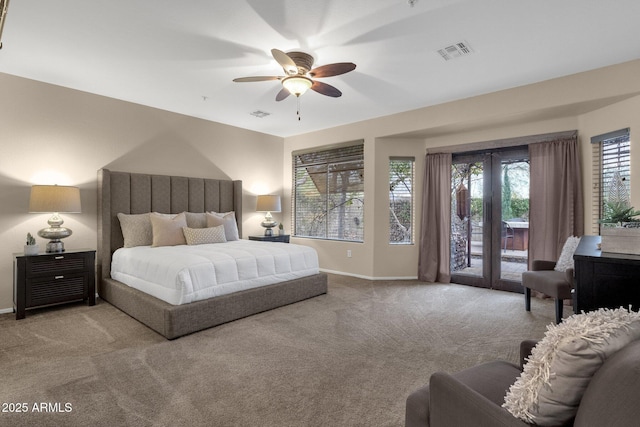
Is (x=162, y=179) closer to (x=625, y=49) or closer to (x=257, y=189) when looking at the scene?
(x=257, y=189)

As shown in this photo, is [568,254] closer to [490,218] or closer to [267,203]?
[490,218]

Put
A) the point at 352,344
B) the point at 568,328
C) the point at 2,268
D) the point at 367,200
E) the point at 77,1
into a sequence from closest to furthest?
the point at 568,328
the point at 77,1
the point at 352,344
the point at 2,268
the point at 367,200

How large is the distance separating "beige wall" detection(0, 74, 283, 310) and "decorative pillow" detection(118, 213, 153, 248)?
17.7 inches

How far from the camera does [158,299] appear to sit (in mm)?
3170

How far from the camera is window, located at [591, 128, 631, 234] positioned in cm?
357

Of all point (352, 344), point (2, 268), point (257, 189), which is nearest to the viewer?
point (352, 344)

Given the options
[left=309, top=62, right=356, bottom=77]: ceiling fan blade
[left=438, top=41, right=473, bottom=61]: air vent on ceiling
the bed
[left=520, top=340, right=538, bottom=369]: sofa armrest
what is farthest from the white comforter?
[left=438, top=41, right=473, bottom=61]: air vent on ceiling

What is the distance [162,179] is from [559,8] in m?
4.99

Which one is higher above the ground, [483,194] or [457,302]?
[483,194]

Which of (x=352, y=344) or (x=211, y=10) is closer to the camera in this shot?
(x=211, y=10)

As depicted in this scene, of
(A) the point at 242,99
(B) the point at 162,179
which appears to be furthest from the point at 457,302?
(B) the point at 162,179

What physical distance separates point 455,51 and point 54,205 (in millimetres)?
4594

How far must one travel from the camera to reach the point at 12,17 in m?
2.60

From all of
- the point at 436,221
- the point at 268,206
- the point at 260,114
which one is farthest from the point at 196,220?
the point at 436,221
